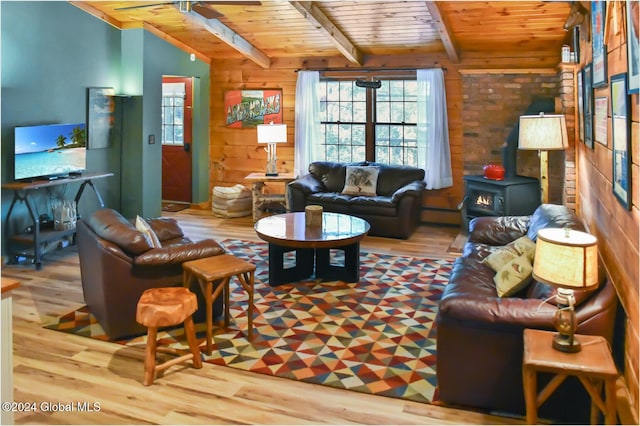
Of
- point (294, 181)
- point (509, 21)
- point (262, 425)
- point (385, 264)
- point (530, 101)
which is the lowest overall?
point (262, 425)

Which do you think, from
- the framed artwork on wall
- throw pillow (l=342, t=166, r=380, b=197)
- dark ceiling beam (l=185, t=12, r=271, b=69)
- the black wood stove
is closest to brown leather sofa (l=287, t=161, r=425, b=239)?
throw pillow (l=342, t=166, r=380, b=197)

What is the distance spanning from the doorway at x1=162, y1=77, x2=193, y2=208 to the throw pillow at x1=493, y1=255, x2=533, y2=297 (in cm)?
A: 677

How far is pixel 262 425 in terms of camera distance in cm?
301

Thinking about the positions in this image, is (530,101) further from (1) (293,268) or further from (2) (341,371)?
(2) (341,371)

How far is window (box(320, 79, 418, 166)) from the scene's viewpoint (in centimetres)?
825

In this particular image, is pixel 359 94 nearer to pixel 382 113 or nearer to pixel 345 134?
pixel 382 113

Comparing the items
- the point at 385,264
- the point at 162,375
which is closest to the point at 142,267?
the point at 162,375

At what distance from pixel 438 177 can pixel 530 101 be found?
1507 millimetres

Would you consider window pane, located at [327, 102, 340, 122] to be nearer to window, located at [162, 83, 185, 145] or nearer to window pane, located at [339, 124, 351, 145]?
window pane, located at [339, 124, 351, 145]

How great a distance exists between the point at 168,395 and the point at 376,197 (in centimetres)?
462

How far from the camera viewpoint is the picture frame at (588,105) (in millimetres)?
4480

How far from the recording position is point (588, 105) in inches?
183

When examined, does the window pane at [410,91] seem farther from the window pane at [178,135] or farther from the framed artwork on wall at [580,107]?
the window pane at [178,135]

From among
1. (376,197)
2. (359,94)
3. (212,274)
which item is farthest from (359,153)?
(212,274)
